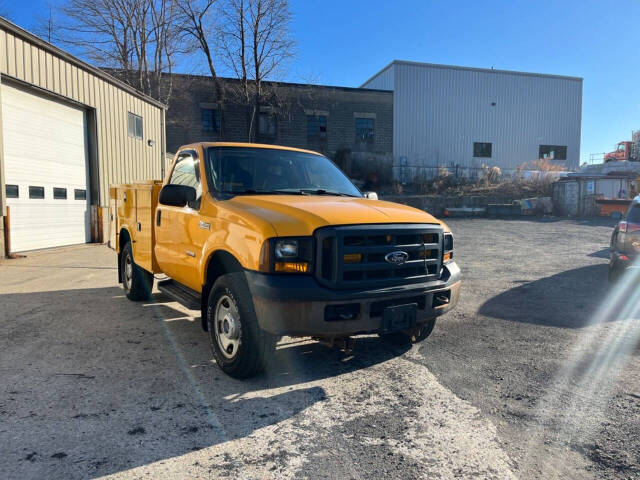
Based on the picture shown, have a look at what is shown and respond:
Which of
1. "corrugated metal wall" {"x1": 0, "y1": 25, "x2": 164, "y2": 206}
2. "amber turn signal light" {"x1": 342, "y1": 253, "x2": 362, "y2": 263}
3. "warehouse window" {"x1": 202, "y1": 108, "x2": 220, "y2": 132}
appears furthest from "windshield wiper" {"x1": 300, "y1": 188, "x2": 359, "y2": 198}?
"warehouse window" {"x1": 202, "y1": 108, "x2": 220, "y2": 132}

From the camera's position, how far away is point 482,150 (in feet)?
104

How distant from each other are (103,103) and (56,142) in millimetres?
2376

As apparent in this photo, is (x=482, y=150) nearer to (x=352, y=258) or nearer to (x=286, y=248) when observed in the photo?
(x=352, y=258)

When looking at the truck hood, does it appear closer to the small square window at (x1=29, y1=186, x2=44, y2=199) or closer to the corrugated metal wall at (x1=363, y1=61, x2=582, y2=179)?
the small square window at (x1=29, y1=186, x2=44, y2=199)

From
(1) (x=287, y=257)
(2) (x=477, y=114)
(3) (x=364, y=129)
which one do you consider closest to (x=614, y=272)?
(1) (x=287, y=257)

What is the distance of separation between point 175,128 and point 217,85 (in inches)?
137

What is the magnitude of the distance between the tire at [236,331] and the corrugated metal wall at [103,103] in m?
9.53

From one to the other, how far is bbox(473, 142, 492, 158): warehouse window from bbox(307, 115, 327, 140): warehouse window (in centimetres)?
1098

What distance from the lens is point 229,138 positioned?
87.7ft

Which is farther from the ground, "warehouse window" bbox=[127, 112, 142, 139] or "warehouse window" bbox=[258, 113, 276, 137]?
"warehouse window" bbox=[258, 113, 276, 137]

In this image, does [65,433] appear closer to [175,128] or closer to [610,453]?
[610,453]

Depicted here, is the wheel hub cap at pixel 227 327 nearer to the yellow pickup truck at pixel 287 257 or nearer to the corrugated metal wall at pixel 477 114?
the yellow pickup truck at pixel 287 257

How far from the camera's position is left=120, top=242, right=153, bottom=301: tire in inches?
251

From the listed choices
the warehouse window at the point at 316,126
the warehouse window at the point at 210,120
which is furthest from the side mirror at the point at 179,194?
the warehouse window at the point at 316,126
